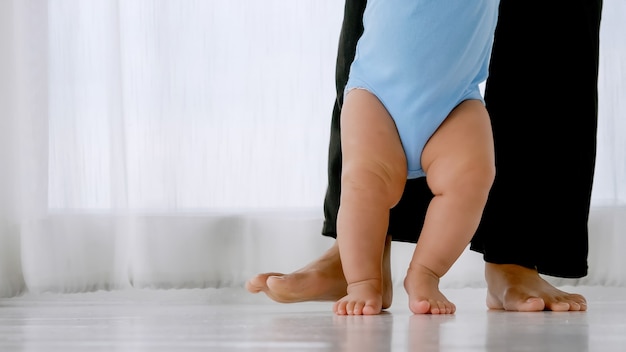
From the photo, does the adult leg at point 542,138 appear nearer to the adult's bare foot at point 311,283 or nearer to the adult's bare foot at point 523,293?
the adult's bare foot at point 523,293

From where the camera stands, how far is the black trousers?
1.38m

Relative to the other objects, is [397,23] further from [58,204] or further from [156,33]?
[58,204]

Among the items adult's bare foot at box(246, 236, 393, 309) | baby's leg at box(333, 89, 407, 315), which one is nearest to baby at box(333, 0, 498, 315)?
baby's leg at box(333, 89, 407, 315)

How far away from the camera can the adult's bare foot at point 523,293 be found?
47.9 inches

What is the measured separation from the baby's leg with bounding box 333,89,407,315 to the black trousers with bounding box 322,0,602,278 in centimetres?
21

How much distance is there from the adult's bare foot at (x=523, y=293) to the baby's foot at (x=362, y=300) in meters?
0.22

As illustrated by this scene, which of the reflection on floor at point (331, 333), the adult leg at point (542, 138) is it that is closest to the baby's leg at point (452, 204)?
the reflection on floor at point (331, 333)

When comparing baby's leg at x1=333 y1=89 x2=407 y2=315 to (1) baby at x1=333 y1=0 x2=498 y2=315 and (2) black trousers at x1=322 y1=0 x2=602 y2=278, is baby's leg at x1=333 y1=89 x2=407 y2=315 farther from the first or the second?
(2) black trousers at x1=322 y1=0 x2=602 y2=278

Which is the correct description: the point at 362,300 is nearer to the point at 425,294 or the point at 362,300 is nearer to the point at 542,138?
the point at 425,294

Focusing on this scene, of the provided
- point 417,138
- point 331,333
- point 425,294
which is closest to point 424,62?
point 417,138

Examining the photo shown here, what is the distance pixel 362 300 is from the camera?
111cm

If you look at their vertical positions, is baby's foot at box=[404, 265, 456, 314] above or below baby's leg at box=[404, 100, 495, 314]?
below

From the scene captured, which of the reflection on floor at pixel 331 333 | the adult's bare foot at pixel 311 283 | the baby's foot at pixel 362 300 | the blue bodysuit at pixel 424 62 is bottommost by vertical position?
the adult's bare foot at pixel 311 283

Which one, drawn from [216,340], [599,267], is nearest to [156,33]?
[599,267]
